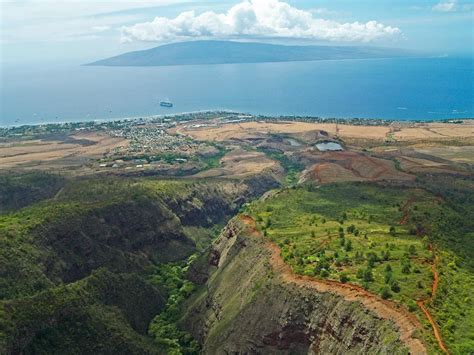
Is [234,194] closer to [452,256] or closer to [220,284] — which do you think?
[220,284]

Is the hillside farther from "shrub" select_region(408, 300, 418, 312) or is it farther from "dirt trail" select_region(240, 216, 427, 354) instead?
"shrub" select_region(408, 300, 418, 312)

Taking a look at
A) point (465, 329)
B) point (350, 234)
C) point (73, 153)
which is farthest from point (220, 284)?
point (73, 153)

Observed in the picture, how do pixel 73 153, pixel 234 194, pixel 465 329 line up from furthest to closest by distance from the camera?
1. pixel 73 153
2. pixel 234 194
3. pixel 465 329

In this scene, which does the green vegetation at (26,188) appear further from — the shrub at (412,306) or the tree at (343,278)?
the shrub at (412,306)

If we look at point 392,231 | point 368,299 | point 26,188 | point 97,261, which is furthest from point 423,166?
point 368,299

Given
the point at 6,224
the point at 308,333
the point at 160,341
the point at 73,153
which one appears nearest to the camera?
the point at 308,333

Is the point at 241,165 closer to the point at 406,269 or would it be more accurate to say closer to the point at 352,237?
the point at 352,237
